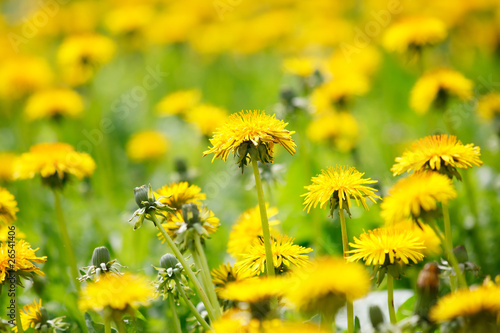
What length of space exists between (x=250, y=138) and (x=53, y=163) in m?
1.08

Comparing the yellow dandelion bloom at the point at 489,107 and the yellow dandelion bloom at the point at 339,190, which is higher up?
the yellow dandelion bloom at the point at 489,107

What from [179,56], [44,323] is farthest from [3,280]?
[179,56]

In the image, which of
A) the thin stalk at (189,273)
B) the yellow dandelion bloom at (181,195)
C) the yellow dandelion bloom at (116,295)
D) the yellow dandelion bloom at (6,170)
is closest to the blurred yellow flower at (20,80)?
the yellow dandelion bloom at (6,170)

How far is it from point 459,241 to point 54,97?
255 cm

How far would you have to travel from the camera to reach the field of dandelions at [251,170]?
165cm

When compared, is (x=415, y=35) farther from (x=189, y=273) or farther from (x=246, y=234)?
(x=189, y=273)

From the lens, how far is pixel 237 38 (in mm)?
6000

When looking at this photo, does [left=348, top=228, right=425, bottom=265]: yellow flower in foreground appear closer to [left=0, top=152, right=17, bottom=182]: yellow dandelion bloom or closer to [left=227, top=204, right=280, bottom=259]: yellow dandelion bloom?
[left=227, top=204, right=280, bottom=259]: yellow dandelion bloom

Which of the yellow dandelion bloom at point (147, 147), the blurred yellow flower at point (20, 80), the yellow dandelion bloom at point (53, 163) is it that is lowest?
the yellow dandelion bloom at point (53, 163)

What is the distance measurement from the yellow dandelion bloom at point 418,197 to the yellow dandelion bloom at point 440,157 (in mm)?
74

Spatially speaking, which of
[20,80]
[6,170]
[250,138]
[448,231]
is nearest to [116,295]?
[250,138]

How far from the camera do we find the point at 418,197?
1611 mm

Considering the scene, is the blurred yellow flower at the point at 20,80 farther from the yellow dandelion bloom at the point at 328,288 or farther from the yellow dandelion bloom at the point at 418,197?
the yellow dandelion bloom at the point at 328,288

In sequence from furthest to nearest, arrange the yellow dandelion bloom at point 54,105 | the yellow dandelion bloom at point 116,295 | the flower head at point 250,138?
the yellow dandelion bloom at point 54,105
the flower head at point 250,138
the yellow dandelion bloom at point 116,295
